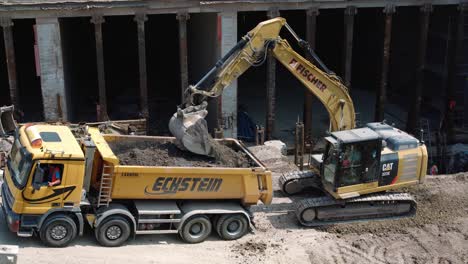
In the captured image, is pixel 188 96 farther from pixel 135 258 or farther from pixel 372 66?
pixel 372 66

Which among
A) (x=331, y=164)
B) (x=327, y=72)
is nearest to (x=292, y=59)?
(x=327, y=72)

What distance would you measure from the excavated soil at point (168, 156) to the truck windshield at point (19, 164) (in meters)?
2.00

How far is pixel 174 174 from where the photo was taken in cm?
1401

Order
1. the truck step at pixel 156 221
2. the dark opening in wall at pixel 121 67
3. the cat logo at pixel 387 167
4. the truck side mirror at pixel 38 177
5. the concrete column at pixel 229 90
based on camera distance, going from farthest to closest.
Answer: the dark opening in wall at pixel 121 67 < the concrete column at pixel 229 90 < the cat logo at pixel 387 167 < the truck step at pixel 156 221 < the truck side mirror at pixel 38 177

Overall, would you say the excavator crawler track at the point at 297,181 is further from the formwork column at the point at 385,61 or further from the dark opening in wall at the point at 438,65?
the dark opening in wall at the point at 438,65

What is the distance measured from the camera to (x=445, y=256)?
579 inches

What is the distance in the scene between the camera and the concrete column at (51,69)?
21.3m

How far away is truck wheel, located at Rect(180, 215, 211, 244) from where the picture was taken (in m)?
14.2

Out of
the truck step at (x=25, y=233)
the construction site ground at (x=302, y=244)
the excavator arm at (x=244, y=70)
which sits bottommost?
the construction site ground at (x=302, y=244)

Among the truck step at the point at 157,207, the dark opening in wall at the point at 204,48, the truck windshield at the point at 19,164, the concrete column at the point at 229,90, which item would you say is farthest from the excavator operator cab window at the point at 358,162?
the dark opening in wall at the point at 204,48

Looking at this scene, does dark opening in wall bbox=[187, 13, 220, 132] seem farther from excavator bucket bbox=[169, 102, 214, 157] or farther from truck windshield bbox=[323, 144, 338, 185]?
excavator bucket bbox=[169, 102, 214, 157]

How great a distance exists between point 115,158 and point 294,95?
16.7 meters

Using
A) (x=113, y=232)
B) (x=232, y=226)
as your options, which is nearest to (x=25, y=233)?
(x=113, y=232)

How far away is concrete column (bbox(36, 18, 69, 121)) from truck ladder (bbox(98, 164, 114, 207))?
902 cm
